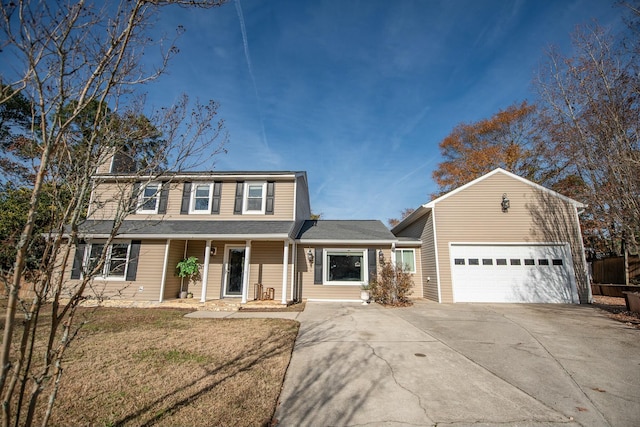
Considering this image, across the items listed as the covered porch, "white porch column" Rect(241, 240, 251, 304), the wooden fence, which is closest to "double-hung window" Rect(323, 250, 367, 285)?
the covered porch

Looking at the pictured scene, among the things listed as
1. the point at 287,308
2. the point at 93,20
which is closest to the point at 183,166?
the point at 93,20

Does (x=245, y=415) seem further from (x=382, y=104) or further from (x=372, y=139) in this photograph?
(x=372, y=139)

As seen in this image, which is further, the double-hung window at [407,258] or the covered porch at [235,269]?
the double-hung window at [407,258]

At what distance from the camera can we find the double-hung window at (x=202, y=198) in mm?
12461

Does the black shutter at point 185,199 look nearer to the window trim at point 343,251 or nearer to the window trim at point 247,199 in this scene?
the window trim at point 247,199

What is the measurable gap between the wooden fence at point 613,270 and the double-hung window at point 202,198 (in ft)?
68.9

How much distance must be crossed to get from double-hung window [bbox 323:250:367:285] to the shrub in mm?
1014

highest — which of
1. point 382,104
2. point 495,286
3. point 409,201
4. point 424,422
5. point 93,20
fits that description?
point 382,104

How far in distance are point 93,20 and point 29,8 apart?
1.26 feet

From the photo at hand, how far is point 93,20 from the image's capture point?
85.2 inches

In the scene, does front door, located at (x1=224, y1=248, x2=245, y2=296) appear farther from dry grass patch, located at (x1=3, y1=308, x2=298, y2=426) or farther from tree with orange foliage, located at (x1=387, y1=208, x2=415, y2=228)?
tree with orange foliage, located at (x1=387, y1=208, x2=415, y2=228)

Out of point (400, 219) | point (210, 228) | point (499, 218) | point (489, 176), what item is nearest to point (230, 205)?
point (210, 228)

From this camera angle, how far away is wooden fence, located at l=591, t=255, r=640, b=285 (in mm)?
14359

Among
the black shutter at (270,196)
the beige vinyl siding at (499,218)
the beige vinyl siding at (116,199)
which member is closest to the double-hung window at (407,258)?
the beige vinyl siding at (499,218)
